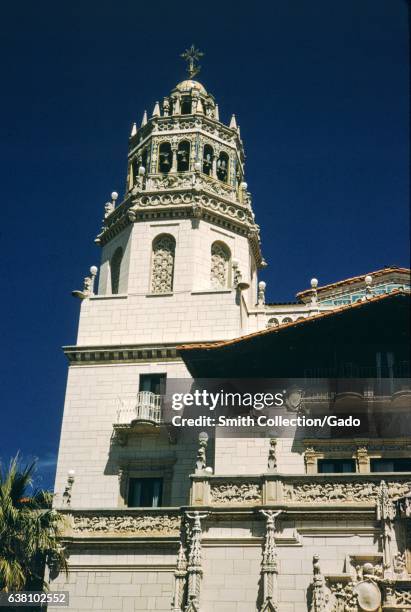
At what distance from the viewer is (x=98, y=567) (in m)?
27.7

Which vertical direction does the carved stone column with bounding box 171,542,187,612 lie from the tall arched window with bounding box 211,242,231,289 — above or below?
below

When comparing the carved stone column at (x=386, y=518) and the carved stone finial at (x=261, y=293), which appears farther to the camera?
the carved stone finial at (x=261, y=293)

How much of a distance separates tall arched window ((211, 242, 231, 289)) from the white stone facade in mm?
58

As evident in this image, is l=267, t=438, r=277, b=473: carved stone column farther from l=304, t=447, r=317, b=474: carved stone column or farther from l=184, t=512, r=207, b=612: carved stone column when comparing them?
l=304, t=447, r=317, b=474: carved stone column

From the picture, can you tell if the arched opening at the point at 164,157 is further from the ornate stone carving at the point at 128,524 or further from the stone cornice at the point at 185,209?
the ornate stone carving at the point at 128,524

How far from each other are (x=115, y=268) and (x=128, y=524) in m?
14.1

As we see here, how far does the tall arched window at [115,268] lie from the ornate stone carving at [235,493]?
45.8 ft

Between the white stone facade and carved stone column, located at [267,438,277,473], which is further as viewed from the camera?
carved stone column, located at [267,438,277,473]

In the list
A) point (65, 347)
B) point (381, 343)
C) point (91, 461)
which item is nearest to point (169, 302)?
point (65, 347)

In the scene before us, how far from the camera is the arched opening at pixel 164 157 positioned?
40.9 m

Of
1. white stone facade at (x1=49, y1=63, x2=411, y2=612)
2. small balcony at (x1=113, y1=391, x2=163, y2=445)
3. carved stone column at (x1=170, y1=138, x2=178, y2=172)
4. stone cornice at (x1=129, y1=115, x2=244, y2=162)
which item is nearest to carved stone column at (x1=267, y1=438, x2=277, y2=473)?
white stone facade at (x1=49, y1=63, x2=411, y2=612)

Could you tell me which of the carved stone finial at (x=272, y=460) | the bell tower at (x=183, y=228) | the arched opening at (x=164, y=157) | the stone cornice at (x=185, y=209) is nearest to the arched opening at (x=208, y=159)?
the bell tower at (x=183, y=228)

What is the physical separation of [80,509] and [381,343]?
10.6 m

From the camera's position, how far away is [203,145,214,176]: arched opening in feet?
134
